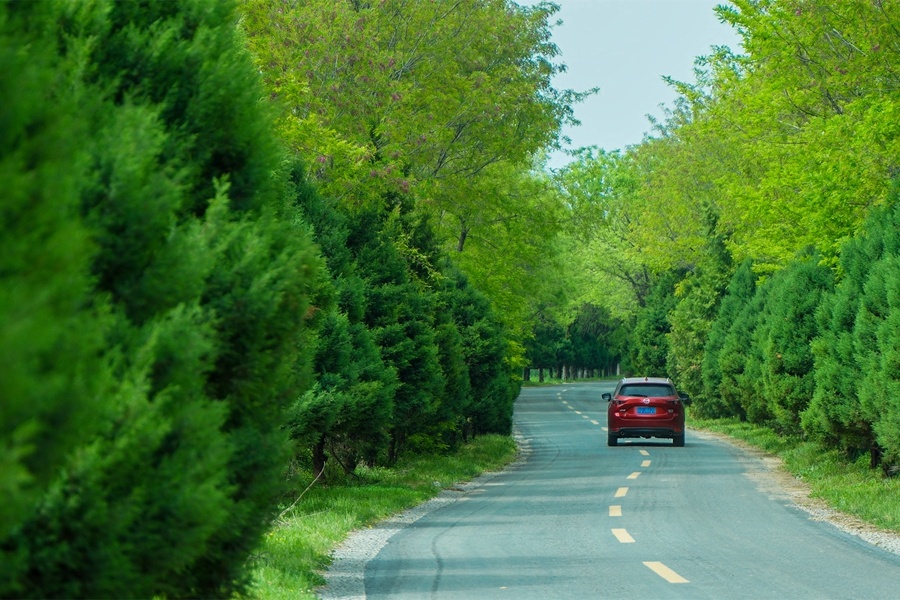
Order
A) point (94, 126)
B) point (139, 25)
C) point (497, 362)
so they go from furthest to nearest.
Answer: point (497, 362) < point (139, 25) < point (94, 126)

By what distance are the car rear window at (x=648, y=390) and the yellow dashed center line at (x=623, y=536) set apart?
18.4m

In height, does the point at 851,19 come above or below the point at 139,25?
above

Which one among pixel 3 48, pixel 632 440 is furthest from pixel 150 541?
pixel 632 440

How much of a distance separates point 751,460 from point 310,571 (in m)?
21.5

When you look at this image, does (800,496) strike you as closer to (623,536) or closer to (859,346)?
(859,346)

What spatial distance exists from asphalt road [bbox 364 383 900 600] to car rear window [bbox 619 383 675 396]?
7.75m

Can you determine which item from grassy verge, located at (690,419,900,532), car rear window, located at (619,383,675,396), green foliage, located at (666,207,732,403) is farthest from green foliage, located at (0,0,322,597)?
A: green foliage, located at (666,207,732,403)

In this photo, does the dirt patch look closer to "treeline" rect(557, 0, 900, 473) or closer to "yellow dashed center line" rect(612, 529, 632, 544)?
"treeline" rect(557, 0, 900, 473)

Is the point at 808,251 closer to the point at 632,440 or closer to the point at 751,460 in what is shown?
the point at 751,460

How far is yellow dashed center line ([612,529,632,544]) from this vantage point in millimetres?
14180

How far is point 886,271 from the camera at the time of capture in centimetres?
1938

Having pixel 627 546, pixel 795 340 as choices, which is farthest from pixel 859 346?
pixel 795 340

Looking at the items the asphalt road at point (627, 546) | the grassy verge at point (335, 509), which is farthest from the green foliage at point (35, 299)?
the asphalt road at point (627, 546)

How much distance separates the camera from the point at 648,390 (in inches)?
1323
